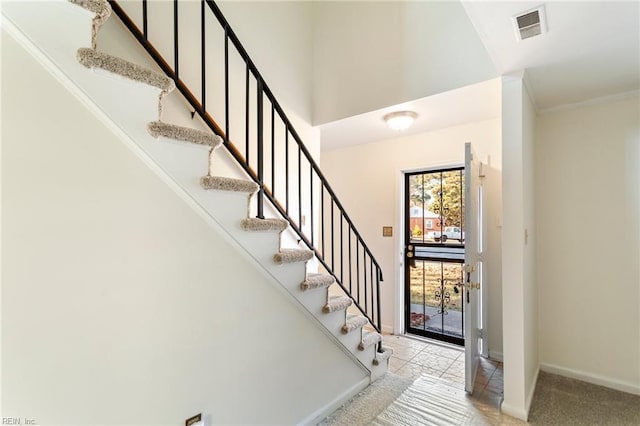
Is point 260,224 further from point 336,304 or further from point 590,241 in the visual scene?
point 590,241

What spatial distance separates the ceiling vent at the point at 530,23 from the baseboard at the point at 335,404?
268cm

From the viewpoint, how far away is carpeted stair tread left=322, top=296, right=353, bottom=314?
2.16 meters

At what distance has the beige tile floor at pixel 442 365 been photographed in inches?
102

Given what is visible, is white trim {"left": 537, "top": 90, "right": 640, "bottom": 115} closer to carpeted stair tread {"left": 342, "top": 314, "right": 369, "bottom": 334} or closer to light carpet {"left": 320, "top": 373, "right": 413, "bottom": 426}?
carpeted stair tread {"left": 342, "top": 314, "right": 369, "bottom": 334}

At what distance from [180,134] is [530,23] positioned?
6.15 feet

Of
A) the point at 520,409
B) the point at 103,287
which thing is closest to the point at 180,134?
the point at 103,287

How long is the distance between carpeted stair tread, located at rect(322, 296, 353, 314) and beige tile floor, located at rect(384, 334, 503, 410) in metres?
1.12

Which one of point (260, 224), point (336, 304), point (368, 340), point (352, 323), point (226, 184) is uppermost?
point (226, 184)

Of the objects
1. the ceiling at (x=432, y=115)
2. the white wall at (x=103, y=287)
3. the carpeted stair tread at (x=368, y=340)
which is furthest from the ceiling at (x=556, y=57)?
the carpeted stair tread at (x=368, y=340)

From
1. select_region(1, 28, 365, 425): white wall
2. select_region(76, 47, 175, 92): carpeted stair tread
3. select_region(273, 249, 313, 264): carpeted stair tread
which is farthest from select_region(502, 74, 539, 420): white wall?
select_region(76, 47, 175, 92): carpeted stair tread

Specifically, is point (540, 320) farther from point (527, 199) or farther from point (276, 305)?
point (276, 305)

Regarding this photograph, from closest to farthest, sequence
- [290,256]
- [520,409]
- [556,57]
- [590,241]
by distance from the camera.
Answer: [290,256]
[556,57]
[520,409]
[590,241]

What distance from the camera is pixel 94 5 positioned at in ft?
3.52

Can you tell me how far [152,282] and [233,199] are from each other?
533mm
